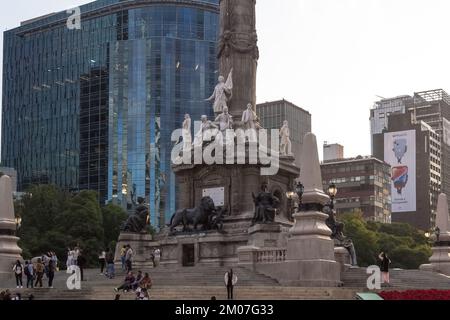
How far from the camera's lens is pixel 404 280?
133 feet

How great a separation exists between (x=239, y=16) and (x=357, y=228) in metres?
47.0

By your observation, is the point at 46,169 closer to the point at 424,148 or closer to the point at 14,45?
the point at 14,45

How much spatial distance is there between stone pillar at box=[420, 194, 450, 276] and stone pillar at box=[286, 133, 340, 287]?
700 inches

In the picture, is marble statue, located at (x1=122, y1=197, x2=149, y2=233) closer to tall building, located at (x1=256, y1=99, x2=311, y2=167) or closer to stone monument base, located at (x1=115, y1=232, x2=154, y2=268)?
stone monument base, located at (x1=115, y1=232, x2=154, y2=268)

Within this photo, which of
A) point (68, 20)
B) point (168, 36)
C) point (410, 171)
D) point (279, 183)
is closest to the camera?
point (279, 183)

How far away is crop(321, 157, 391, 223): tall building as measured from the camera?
171375 mm

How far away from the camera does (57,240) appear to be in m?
72.8

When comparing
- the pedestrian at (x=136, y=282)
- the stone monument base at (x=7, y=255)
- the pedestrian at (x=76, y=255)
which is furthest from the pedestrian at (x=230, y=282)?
the stone monument base at (x=7, y=255)

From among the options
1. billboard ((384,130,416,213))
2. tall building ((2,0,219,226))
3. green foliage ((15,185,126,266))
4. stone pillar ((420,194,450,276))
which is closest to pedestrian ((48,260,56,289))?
stone pillar ((420,194,450,276))

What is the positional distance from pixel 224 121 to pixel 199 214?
6244mm

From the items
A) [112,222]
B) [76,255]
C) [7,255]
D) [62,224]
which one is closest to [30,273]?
[76,255]

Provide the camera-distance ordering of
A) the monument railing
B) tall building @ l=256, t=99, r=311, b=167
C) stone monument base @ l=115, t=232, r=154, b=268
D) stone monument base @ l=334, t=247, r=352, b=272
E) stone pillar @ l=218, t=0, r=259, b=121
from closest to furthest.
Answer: stone monument base @ l=334, t=247, r=352, b=272, the monument railing, stone monument base @ l=115, t=232, r=154, b=268, stone pillar @ l=218, t=0, r=259, b=121, tall building @ l=256, t=99, r=311, b=167
